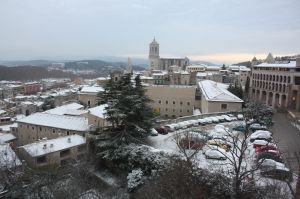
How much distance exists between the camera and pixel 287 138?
22.2 m

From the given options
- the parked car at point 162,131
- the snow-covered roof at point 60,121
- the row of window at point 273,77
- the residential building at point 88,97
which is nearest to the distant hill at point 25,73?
the residential building at point 88,97

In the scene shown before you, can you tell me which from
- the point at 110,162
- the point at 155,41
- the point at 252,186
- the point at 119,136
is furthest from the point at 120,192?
the point at 155,41

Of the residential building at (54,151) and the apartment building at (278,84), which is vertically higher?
the apartment building at (278,84)

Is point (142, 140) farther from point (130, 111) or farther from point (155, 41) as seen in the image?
point (155, 41)

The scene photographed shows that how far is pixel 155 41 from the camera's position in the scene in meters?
101

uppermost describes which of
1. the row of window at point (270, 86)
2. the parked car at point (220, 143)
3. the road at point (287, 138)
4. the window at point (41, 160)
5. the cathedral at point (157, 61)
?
the cathedral at point (157, 61)

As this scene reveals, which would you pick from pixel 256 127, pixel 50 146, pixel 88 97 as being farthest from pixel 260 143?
pixel 88 97

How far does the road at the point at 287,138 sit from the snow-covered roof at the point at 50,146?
1784 cm

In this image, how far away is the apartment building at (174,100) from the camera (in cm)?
4325

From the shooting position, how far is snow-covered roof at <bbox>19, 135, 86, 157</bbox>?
2455 cm

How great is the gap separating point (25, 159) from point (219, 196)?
1838cm

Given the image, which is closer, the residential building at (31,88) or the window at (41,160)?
the window at (41,160)

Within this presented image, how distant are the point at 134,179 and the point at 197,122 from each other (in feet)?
37.9

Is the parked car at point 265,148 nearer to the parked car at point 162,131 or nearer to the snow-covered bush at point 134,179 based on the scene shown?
the snow-covered bush at point 134,179
